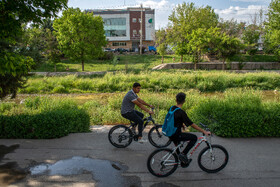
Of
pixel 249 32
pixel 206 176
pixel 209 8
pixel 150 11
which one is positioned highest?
pixel 150 11

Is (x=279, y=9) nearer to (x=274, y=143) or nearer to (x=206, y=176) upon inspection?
(x=274, y=143)

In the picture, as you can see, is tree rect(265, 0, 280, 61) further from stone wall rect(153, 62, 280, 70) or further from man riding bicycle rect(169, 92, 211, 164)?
man riding bicycle rect(169, 92, 211, 164)

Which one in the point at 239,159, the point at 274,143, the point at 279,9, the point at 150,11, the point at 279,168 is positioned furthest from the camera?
the point at 150,11

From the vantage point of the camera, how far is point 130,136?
21.6 feet

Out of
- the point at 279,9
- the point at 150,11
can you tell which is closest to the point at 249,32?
the point at 279,9

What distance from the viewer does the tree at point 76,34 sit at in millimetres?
31531

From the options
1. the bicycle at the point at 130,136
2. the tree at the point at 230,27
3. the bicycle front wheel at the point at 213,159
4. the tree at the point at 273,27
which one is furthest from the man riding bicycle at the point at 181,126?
the tree at the point at 230,27

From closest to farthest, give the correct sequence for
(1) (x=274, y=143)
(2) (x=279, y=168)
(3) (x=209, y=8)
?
(2) (x=279, y=168) → (1) (x=274, y=143) → (3) (x=209, y=8)

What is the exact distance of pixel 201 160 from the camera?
204 inches

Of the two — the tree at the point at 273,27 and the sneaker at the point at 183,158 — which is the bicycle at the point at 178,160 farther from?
the tree at the point at 273,27

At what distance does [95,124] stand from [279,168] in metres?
6.60

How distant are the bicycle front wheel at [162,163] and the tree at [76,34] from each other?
92.6 ft

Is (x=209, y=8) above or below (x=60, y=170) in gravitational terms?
above

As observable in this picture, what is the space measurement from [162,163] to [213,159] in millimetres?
1131
